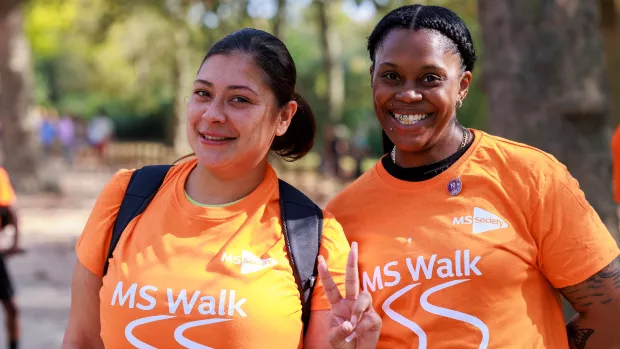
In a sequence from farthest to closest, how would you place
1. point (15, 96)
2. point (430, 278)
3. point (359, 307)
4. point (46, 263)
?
point (15, 96) → point (46, 263) → point (430, 278) → point (359, 307)

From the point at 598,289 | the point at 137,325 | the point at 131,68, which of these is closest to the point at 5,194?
the point at 137,325

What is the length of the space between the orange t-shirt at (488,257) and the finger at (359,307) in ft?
0.97

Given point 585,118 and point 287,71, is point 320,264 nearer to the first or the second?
point 287,71

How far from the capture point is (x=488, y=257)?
2732 millimetres

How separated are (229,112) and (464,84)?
33.7 inches

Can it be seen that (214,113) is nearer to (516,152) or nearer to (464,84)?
(464,84)

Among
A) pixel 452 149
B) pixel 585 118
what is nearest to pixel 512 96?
pixel 585 118

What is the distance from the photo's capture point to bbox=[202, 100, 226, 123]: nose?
2.81 meters

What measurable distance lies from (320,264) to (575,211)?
861mm

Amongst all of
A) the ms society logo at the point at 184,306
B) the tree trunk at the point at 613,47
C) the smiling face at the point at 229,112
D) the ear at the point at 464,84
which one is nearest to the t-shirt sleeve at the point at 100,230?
the ms society logo at the point at 184,306

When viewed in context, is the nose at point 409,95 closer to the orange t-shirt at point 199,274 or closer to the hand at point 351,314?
the orange t-shirt at point 199,274

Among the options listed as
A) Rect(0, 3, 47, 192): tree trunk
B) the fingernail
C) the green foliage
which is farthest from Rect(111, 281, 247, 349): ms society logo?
the green foliage

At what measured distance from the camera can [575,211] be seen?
2725 mm

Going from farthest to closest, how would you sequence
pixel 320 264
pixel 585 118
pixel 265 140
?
pixel 585 118 → pixel 265 140 → pixel 320 264
